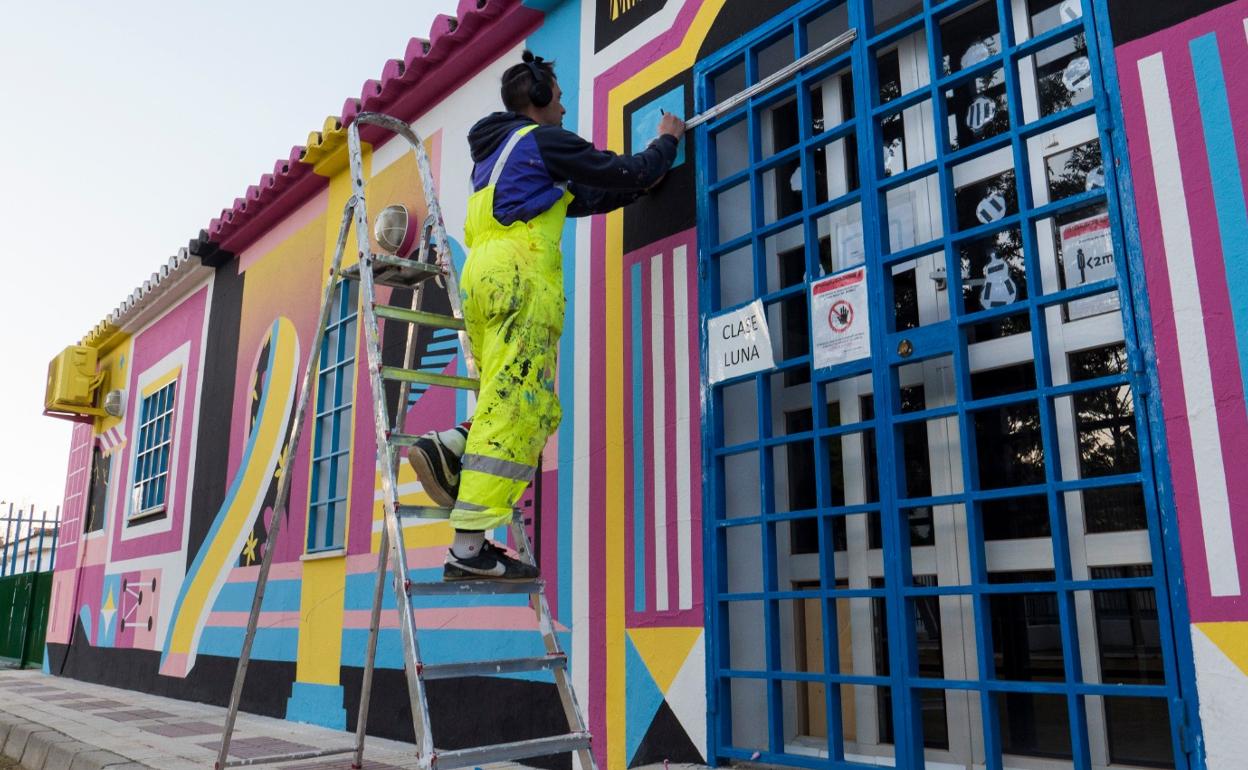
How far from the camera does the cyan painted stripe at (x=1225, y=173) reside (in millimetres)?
2199

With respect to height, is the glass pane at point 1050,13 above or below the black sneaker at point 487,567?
above

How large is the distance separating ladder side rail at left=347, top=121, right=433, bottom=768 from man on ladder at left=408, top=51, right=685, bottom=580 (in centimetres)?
14

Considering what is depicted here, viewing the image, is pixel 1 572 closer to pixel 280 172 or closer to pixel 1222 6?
pixel 280 172

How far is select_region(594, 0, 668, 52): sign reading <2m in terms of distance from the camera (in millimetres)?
4051

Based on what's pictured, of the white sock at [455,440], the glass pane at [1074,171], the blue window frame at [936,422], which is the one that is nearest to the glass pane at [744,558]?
the blue window frame at [936,422]

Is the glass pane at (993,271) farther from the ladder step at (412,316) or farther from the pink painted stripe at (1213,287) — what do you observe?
the ladder step at (412,316)

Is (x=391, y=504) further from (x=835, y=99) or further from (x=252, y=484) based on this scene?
(x=252, y=484)

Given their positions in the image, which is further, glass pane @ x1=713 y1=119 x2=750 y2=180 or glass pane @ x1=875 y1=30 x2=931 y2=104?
glass pane @ x1=713 y1=119 x2=750 y2=180

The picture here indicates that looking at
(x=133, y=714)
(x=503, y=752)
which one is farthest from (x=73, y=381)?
(x=503, y=752)

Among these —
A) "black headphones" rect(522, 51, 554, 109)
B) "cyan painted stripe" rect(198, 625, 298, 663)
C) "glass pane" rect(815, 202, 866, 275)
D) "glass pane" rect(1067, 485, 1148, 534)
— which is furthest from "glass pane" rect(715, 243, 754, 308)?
"cyan painted stripe" rect(198, 625, 298, 663)

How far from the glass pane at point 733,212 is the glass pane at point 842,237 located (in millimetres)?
326

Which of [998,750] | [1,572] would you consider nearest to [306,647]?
[998,750]

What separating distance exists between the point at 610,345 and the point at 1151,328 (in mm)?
2094

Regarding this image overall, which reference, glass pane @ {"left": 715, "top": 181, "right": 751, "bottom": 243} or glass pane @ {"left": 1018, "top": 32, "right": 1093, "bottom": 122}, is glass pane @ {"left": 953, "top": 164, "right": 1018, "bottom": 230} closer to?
glass pane @ {"left": 1018, "top": 32, "right": 1093, "bottom": 122}
